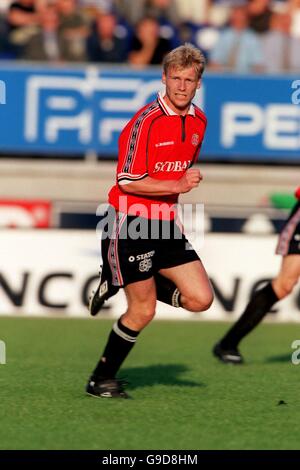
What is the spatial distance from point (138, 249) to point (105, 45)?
819 cm

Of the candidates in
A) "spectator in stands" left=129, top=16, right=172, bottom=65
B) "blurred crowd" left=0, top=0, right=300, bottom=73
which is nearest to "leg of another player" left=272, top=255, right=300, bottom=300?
"blurred crowd" left=0, top=0, right=300, bottom=73

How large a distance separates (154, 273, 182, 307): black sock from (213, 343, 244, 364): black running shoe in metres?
2.07

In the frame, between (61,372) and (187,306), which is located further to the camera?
(61,372)

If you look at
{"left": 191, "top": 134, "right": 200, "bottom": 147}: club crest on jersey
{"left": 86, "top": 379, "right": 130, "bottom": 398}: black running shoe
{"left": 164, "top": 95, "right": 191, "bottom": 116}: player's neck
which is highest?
{"left": 164, "top": 95, "right": 191, "bottom": 116}: player's neck

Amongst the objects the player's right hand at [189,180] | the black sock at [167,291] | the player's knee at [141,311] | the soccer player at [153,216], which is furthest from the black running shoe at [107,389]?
the player's right hand at [189,180]

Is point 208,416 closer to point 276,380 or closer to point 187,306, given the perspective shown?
point 187,306


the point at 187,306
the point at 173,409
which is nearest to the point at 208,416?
the point at 173,409

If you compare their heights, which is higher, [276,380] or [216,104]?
[216,104]

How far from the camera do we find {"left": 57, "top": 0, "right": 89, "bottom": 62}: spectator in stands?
1512cm

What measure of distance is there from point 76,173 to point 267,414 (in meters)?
7.57

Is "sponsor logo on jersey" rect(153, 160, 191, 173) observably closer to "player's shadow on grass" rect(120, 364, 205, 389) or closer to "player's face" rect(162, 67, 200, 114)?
"player's face" rect(162, 67, 200, 114)

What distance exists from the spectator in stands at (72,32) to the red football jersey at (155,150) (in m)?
7.79

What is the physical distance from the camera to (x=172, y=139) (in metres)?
7.33

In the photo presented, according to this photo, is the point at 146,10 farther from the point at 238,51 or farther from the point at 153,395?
the point at 153,395
